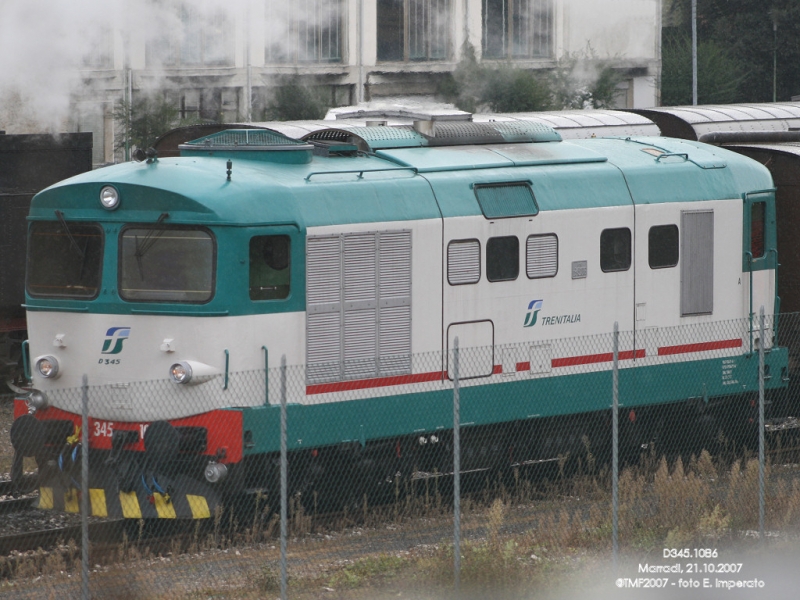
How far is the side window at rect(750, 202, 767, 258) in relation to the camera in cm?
1523

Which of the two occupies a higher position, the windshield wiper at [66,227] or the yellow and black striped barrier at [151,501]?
the windshield wiper at [66,227]

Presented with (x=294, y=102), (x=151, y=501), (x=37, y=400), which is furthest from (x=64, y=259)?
(x=294, y=102)

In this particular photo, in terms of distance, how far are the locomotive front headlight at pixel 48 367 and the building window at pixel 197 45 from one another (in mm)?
17796

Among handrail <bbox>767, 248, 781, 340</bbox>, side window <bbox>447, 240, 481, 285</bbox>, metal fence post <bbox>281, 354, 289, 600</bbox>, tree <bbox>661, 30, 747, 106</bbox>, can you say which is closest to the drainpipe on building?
tree <bbox>661, 30, 747, 106</bbox>

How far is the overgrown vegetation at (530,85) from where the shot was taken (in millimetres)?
41188

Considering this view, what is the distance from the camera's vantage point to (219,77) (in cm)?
3906

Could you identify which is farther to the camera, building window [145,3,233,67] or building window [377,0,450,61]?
building window [377,0,450,61]

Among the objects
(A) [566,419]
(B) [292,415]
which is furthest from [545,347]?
(B) [292,415]

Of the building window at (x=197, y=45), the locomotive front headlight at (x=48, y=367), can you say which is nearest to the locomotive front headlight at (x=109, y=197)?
the locomotive front headlight at (x=48, y=367)

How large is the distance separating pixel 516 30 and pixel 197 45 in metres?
14.1

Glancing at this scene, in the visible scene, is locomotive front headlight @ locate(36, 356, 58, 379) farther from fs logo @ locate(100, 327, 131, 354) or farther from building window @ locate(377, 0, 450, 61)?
building window @ locate(377, 0, 450, 61)

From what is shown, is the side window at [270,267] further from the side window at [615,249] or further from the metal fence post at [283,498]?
the side window at [615,249]

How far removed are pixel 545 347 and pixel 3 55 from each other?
8174 millimetres

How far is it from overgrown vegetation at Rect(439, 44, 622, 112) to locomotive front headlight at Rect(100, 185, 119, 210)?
96.6 feet
